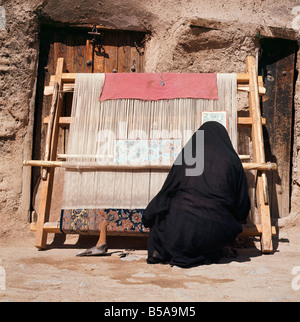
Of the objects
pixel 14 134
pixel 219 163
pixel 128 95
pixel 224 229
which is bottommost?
pixel 224 229

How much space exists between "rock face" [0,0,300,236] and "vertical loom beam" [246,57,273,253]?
1.98 feet

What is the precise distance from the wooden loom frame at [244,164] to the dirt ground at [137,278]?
0.19 meters

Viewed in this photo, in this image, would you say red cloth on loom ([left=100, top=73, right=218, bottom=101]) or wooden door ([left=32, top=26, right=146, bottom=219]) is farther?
wooden door ([left=32, top=26, right=146, bottom=219])

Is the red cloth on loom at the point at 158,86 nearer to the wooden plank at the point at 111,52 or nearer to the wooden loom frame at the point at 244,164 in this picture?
the wooden loom frame at the point at 244,164

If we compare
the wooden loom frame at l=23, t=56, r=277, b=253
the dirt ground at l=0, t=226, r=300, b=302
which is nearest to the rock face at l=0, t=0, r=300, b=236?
the wooden loom frame at l=23, t=56, r=277, b=253

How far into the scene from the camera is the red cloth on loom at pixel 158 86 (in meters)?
3.74

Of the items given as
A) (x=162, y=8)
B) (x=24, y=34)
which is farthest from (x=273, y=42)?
(x=24, y=34)

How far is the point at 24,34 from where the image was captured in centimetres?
424

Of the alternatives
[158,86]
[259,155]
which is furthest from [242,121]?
[158,86]

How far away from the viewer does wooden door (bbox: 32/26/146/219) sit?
4324 mm

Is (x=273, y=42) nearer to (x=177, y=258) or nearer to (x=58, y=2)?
(x=58, y=2)

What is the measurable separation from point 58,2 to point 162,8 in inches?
→ 44.0

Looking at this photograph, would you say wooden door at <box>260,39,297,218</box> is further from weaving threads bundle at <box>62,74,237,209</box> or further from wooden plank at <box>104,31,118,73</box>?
wooden plank at <box>104,31,118,73</box>

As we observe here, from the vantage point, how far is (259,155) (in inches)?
139
